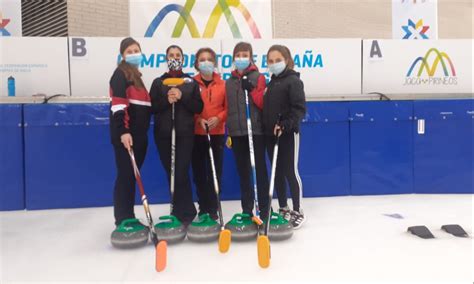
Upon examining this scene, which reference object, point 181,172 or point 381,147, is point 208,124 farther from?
point 381,147

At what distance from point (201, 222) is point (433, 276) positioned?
51.1 inches

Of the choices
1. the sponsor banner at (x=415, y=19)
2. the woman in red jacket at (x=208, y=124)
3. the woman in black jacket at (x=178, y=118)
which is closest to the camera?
the woman in black jacket at (x=178, y=118)

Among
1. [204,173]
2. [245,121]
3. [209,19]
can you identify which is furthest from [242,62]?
[209,19]

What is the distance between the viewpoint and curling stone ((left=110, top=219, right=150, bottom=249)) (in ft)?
6.65

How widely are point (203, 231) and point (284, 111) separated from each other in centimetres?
99

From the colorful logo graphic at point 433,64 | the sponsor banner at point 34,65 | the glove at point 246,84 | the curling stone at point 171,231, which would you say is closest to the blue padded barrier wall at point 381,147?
the colorful logo graphic at point 433,64

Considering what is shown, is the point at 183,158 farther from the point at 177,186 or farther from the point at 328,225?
the point at 328,225

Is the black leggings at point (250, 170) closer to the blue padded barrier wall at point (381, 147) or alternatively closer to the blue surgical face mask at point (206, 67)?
the blue surgical face mask at point (206, 67)

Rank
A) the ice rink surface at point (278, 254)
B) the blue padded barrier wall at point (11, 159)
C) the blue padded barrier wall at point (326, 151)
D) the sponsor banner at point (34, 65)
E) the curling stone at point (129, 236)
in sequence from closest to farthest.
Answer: the ice rink surface at point (278, 254)
the curling stone at point (129, 236)
the blue padded barrier wall at point (11, 159)
the sponsor banner at point (34, 65)
the blue padded barrier wall at point (326, 151)

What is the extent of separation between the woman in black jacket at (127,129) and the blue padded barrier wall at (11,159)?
1.41 m

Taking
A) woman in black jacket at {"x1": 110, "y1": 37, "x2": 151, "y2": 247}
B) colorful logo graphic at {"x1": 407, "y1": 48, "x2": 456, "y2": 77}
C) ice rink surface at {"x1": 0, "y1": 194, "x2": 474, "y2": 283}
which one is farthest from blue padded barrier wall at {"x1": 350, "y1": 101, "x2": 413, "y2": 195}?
woman in black jacket at {"x1": 110, "y1": 37, "x2": 151, "y2": 247}

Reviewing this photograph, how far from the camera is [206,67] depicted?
2.35m

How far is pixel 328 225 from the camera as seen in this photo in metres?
2.53

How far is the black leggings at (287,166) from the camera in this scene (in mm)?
2430
